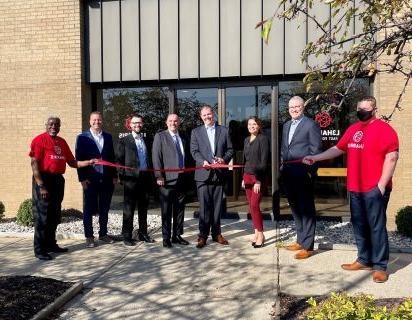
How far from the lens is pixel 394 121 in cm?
771

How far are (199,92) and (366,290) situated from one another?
5415 millimetres

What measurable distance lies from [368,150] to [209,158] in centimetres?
217

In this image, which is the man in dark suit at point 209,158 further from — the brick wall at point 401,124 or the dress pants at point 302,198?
the brick wall at point 401,124

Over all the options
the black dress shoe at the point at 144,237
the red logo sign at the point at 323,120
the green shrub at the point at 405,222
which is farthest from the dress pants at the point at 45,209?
the green shrub at the point at 405,222

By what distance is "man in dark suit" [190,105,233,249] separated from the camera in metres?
6.17

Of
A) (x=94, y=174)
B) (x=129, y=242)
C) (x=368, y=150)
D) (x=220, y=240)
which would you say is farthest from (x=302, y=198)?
(x=94, y=174)

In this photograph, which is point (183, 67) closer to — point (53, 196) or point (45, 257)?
point (53, 196)

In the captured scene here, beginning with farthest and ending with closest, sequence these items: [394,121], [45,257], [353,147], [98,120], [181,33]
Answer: [181,33] → [394,121] → [98,120] → [45,257] → [353,147]

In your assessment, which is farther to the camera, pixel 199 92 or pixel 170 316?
pixel 199 92

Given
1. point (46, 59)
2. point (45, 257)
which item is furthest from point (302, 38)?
point (45, 257)

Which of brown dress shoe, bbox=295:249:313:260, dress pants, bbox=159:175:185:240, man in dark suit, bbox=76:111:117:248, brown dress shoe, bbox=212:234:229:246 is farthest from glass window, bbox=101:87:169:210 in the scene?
brown dress shoe, bbox=295:249:313:260

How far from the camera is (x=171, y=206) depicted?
20.7ft

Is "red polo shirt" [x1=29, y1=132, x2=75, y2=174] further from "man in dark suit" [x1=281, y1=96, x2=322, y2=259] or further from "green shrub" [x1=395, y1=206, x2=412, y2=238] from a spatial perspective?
"green shrub" [x1=395, y1=206, x2=412, y2=238]

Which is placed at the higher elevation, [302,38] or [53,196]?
[302,38]
